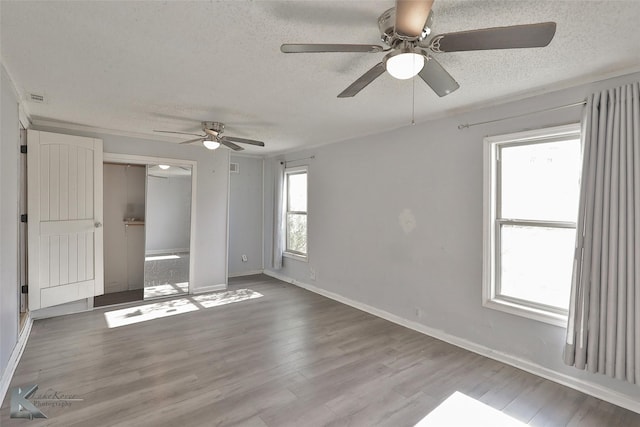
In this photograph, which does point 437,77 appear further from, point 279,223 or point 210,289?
point 210,289

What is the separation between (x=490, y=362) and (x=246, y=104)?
337cm

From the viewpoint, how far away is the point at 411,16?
128 centimetres

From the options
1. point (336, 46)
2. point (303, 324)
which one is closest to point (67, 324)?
point (303, 324)

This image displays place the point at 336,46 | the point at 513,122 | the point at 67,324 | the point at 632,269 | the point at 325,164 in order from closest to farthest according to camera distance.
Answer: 1. the point at 336,46
2. the point at 632,269
3. the point at 513,122
4. the point at 67,324
5. the point at 325,164

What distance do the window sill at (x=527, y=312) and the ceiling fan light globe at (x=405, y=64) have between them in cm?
233

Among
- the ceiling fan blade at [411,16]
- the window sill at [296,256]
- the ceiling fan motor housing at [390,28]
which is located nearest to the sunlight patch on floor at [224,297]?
the window sill at [296,256]

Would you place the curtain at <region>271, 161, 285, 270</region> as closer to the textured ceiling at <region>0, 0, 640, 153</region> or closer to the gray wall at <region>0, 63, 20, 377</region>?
the textured ceiling at <region>0, 0, 640, 153</region>

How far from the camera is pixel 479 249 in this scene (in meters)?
3.12

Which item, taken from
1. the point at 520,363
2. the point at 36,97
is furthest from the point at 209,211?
the point at 520,363

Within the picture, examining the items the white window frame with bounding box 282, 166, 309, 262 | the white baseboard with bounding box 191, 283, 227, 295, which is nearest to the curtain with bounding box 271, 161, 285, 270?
the white window frame with bounding box 282, 166, 309, 262

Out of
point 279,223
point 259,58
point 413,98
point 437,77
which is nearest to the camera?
point 437,77

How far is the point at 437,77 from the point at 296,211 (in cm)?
420

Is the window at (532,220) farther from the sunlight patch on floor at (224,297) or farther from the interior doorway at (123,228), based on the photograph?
the interior doorway at (123,228)

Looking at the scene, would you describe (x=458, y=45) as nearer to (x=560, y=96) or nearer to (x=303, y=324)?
(x=560, y=96)
